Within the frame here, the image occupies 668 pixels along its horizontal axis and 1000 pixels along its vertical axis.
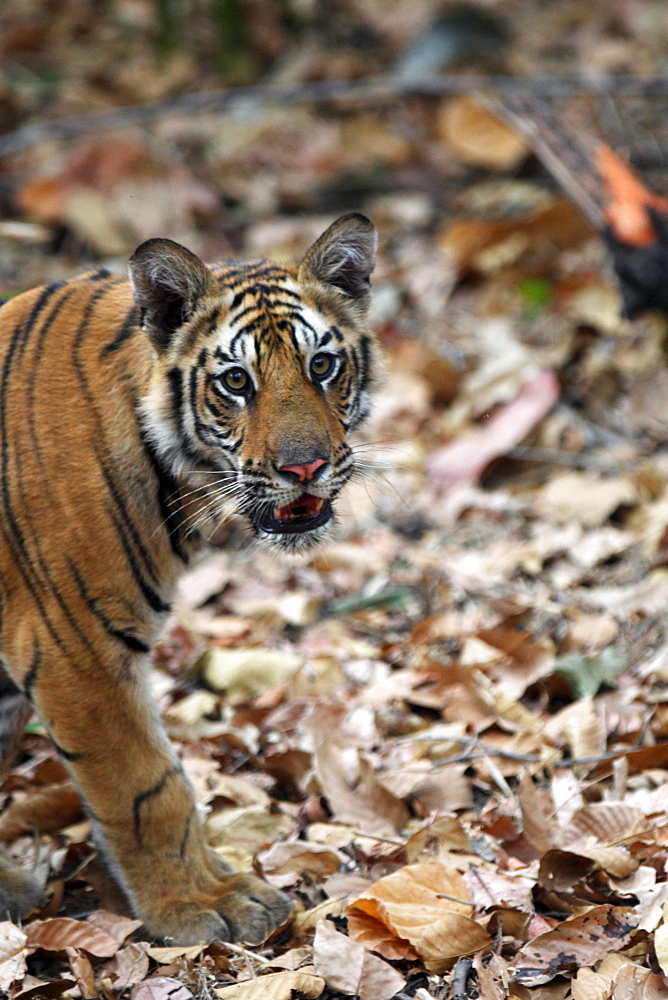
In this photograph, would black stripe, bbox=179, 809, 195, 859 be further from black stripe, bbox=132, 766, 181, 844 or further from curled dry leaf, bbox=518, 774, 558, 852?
curled dry leaf, bbox=518, 774, 558, 852

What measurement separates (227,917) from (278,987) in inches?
16.0

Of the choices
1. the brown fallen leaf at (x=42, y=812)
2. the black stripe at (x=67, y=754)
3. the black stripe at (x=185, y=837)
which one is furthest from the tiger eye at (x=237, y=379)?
the brown fallen leaf at (x=42, y=812)

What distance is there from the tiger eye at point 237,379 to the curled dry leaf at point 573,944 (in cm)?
156

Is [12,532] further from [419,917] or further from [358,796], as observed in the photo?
[419,917]

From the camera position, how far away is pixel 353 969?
8.77ft

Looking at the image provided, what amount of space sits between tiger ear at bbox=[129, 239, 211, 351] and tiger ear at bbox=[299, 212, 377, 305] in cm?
33

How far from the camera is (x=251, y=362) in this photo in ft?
9.77

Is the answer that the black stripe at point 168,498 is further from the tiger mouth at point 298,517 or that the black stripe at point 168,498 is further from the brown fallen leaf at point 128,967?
the brown fallen leaf at point 128,967

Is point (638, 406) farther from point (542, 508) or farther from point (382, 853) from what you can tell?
point (382, 853)

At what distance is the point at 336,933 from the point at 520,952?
17.6 inches

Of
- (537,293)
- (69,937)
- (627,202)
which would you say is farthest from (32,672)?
(537,293)

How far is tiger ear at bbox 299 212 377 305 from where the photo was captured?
3.19m

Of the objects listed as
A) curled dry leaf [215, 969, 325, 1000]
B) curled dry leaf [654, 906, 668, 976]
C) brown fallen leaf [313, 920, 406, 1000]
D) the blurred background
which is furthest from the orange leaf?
curled dry leaf [215, 969, 325, 1000]

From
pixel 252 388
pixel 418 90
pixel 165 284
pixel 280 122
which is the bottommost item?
pixel 252 388
